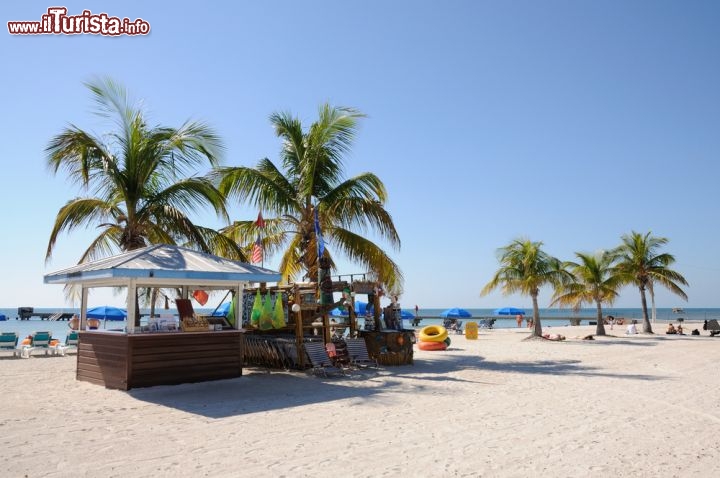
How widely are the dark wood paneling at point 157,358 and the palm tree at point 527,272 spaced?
629 inches

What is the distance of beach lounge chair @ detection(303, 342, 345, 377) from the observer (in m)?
12.2

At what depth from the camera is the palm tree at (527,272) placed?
2436 cm

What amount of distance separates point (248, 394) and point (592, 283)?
73.2 ft

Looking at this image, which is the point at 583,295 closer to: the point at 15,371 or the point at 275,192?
the point at 275,192

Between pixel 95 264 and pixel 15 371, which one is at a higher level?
pixel 95 264

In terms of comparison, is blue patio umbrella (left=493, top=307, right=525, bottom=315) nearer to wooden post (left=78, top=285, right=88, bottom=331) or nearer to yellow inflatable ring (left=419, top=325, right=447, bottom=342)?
yellow inflatable ring (left=419, top=325, right=447, bottom=342)

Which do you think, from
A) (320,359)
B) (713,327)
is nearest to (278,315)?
(320,359)

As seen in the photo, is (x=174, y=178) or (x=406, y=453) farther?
(x=174, y=178)

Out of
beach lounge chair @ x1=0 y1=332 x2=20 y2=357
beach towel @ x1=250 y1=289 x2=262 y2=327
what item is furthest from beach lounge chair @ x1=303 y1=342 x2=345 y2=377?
beach lounge chair @ x1=0 y1=332 x2=20 y2=357

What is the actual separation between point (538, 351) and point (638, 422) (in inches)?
473

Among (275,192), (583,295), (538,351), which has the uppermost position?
(275,192)

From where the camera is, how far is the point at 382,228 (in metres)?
15.9

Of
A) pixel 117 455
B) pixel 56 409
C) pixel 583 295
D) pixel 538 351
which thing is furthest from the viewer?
pixel 583 295

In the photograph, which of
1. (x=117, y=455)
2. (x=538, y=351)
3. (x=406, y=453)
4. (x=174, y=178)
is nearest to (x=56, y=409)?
(x=117, y=455)
